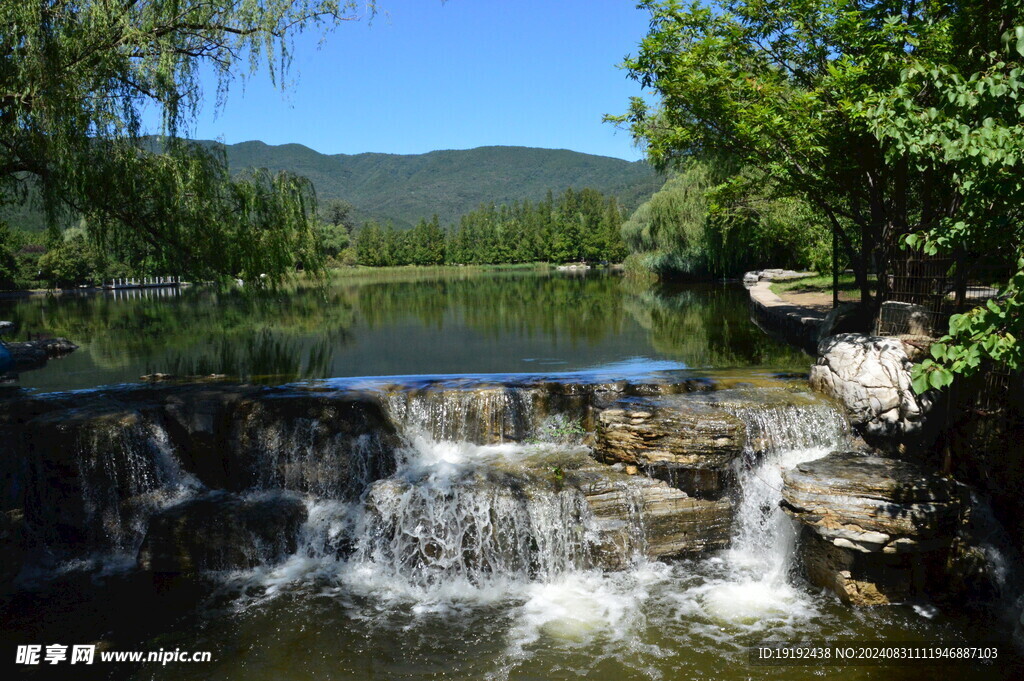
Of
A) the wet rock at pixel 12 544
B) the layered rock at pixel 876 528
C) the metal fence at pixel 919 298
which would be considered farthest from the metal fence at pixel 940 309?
the wet rock at pixel 12 544

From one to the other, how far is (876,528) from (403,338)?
1515cm

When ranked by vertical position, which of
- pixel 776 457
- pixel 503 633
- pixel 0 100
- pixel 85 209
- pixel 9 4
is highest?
pixel 9 4

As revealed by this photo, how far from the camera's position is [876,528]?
6371mm

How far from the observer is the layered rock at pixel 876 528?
6.36 metres

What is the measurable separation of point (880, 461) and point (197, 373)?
12164 mm

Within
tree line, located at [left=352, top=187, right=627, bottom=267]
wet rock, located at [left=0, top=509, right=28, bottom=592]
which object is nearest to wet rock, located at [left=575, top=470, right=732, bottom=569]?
wet rock, located at [left=0, top=509, right=28, bottom=592]

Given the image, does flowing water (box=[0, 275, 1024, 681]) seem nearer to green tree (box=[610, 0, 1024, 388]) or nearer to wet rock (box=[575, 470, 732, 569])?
wet rock (box=[575, 470, 732, 569])

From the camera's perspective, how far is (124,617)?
6.54 m

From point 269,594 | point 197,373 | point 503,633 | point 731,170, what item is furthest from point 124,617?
point 731,170

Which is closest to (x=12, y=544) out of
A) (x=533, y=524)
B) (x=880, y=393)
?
(x=533, y=524)

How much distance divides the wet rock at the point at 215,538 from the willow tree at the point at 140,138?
445cm

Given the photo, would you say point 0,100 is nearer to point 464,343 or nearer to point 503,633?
point 503,633

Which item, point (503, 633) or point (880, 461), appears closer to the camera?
point (503, 633)

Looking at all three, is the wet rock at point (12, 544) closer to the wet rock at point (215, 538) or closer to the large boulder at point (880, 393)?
the wet rock at point (215, 538)
